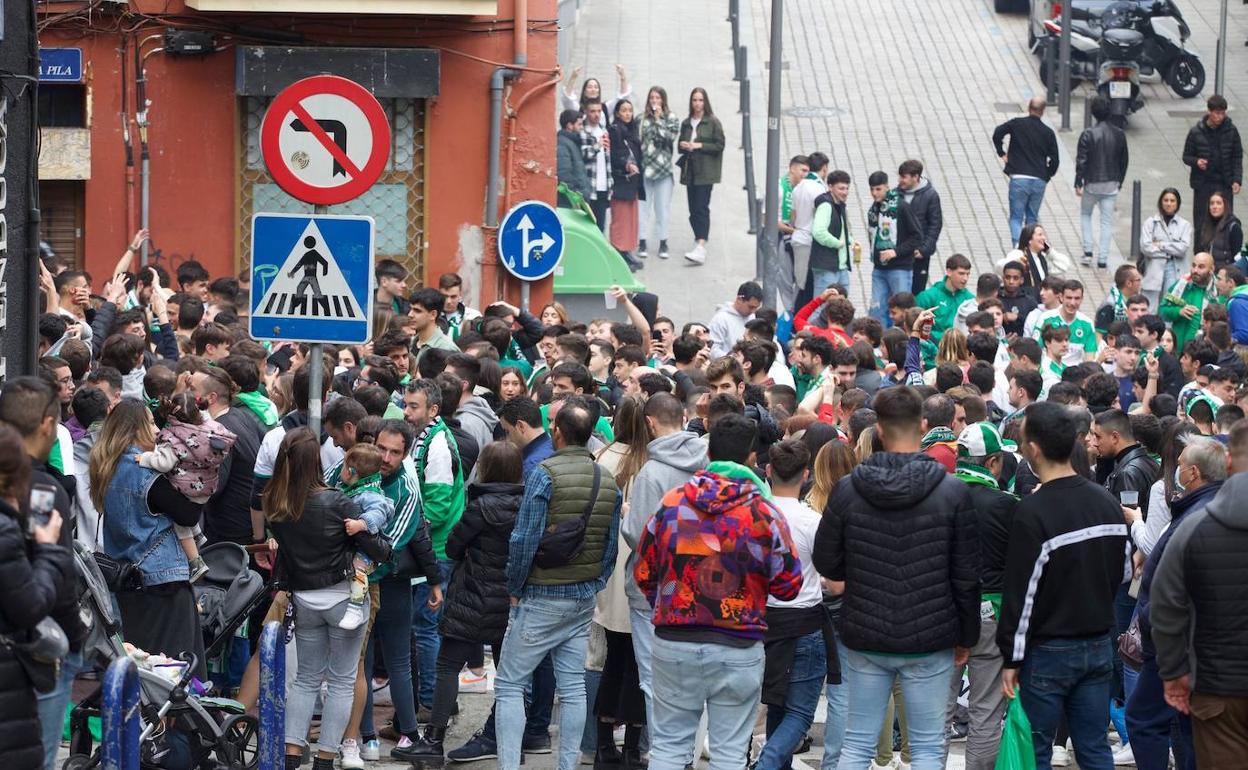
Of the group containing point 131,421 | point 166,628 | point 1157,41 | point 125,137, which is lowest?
point 166,628

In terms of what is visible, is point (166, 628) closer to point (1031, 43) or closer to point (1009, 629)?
point (1009, 629)

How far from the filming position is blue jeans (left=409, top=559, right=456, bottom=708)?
9.78m

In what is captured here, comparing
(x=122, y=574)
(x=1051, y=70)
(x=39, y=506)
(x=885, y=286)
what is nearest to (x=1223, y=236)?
(x=885, y=286)

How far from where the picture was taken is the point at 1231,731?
23.7 ft

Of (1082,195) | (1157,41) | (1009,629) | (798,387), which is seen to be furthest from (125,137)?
(1157,41)

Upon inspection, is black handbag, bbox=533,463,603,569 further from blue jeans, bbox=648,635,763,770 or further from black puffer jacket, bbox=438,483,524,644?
blue jeans, bbox=648,635,763,770

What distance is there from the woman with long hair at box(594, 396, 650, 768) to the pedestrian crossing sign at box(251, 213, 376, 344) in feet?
4.41

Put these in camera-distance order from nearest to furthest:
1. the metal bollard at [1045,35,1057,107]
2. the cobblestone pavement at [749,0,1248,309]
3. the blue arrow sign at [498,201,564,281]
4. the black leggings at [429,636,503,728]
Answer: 1. the black leggings at [429,636,503,728]
2. the blue arrow sign at [498,201,564,281]
3. the cobblestone pavement at [749,0,1248,309]
4. the metal bollard at [1045,35,1057,107]

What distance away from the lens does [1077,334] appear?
583 inches

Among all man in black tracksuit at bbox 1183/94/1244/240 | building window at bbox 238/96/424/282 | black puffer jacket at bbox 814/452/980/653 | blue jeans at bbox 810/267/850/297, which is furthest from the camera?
man in black tracksuit at bbox 1183/94/1244/240

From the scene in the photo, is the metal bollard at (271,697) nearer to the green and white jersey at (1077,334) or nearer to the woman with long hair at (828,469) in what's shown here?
the woman with long hair at (828,469)

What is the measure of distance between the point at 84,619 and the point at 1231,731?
Answer: 4307mm

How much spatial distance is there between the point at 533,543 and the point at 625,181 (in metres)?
12.8

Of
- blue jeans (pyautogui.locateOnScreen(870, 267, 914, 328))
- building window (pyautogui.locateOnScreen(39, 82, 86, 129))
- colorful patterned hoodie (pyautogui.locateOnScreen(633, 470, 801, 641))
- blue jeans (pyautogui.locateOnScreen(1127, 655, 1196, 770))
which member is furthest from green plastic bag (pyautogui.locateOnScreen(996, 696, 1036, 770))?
building window (pyautogui.locateOnScreen(39, 82, 86, 129))
